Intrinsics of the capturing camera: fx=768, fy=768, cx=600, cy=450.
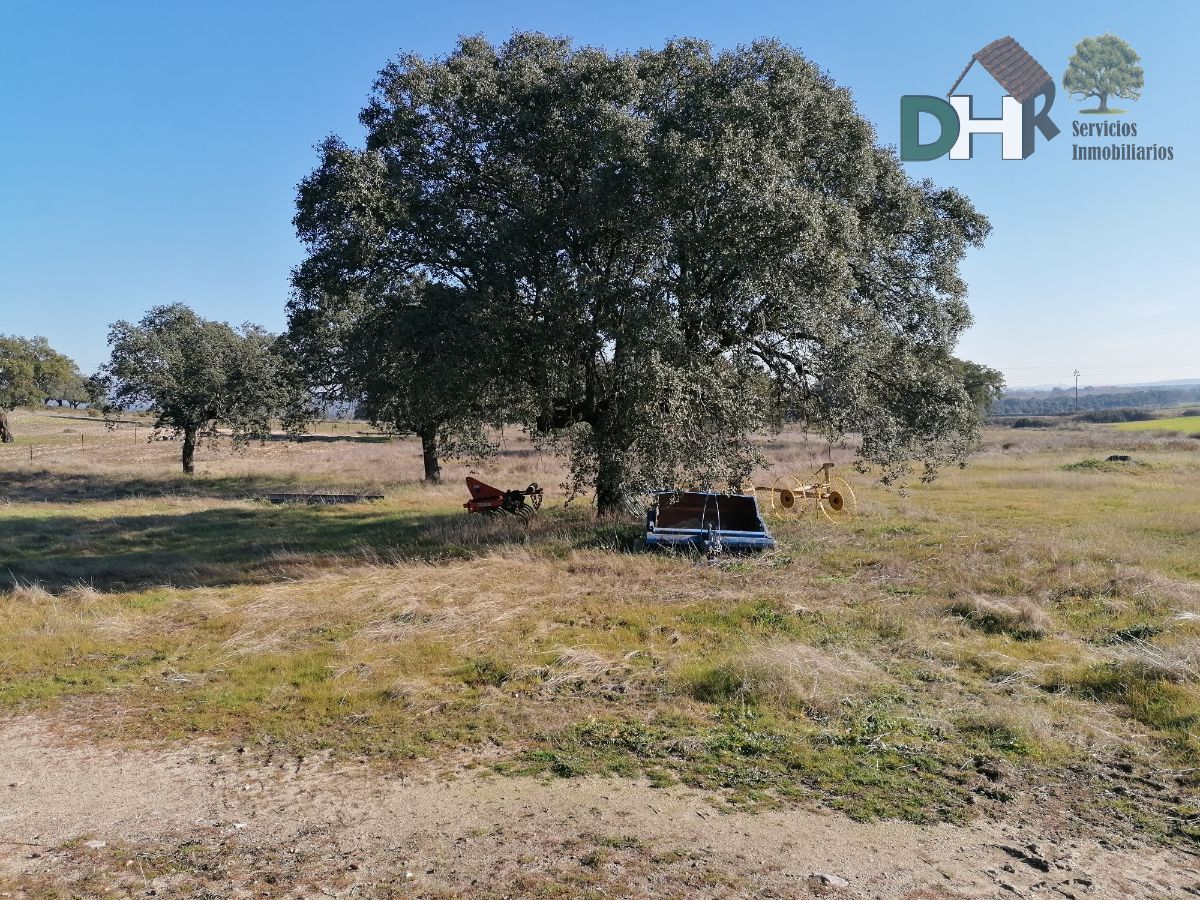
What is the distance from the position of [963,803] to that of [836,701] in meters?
1.80

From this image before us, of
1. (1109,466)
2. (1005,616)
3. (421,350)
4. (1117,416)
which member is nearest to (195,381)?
(421,350)

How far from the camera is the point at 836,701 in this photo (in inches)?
281

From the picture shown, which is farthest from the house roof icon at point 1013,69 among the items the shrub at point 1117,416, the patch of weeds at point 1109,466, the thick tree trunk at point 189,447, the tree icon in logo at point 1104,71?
the shrub at point 1117,416

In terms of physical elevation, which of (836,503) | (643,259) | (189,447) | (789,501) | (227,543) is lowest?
(227,543)

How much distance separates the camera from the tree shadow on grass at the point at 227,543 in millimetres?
14078

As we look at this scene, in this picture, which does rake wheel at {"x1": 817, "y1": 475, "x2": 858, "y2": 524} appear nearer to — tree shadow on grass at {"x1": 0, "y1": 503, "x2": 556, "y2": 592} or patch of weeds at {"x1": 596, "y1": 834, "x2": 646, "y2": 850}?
tree shadow on grass at {"x1": 0, "y1": 503, "x2": 556, "y2": 592}

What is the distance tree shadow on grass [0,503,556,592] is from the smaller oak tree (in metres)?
11.1

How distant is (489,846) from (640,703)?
2.72 metres

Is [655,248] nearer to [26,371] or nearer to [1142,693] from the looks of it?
[1142,693]

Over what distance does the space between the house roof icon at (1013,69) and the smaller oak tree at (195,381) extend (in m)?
27.7

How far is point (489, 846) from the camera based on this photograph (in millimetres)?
4875

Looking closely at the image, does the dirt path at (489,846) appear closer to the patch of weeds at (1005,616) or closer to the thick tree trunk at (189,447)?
the patch of weeds at (1005,616)

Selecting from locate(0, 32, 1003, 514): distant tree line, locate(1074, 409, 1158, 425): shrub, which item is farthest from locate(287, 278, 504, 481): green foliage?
locate(1074, 409, 1158, 425): shrub

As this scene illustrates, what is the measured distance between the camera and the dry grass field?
4.72 m
